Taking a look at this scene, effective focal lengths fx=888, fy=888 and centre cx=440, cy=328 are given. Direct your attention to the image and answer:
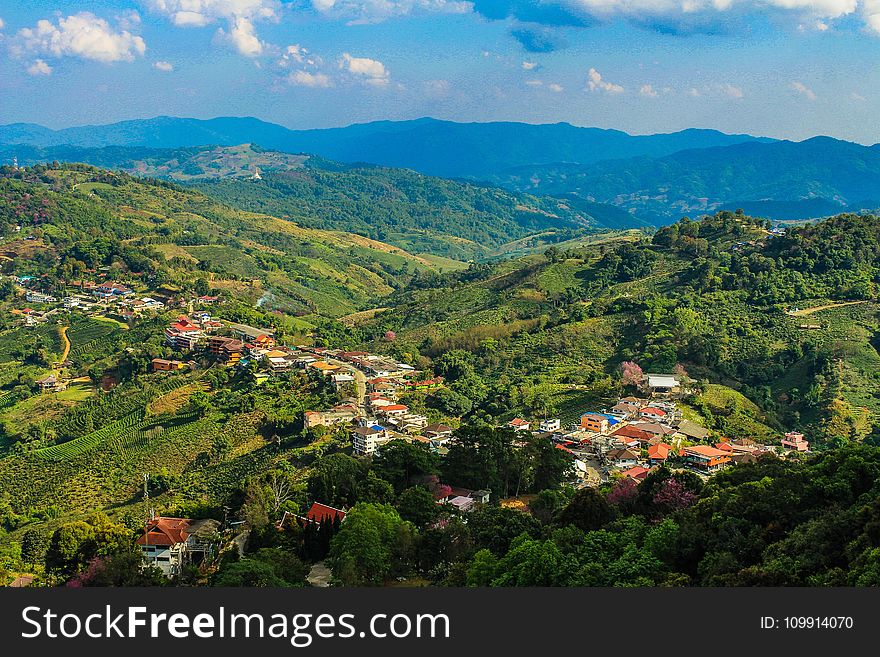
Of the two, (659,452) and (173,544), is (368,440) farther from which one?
(173,544)

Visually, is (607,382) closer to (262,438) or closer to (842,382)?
(842,382)

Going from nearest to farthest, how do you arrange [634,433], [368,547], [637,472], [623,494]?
[368,547]
[623,494]
[637,472]
[634,433]

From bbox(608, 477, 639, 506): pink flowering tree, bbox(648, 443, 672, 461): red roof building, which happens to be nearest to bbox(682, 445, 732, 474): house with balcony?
bbox(648, 443, 672, 461): red roof building

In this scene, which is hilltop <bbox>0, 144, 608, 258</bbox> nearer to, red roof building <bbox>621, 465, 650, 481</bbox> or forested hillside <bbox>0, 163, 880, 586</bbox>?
forested hillside <bbox>0, 163, 880, 586</bbox>

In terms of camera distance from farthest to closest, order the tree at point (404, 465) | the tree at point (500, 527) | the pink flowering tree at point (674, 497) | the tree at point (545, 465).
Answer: the tree at point (545, 465) < the tree at point (404, 465) < the pink flowering tree at point (674, 497) < the tree at point (500, 527)

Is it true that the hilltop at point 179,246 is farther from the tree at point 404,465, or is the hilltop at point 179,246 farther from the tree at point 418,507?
the tree at point 418,507

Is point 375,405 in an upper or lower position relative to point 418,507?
upper

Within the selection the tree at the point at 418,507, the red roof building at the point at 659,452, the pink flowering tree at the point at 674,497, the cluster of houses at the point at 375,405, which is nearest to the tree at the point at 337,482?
the tree at the point at 418,507

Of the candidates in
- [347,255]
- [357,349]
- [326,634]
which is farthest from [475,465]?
[347,255]

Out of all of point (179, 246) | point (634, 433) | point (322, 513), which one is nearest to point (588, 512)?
point (322, 513)

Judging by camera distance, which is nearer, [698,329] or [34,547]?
[34,547]

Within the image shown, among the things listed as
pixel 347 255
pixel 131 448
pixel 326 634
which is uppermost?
pixel 347 255
